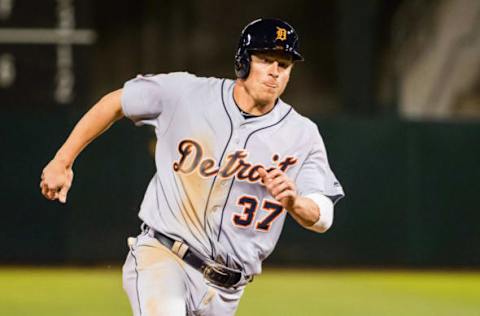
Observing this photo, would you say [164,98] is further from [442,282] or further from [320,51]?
[320,51]

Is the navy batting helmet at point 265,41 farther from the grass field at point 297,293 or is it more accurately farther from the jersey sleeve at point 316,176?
the grass field at point 297,293

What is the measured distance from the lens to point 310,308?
821cm

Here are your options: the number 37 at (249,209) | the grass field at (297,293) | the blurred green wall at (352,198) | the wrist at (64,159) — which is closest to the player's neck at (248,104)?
the number 37 at (249,209)

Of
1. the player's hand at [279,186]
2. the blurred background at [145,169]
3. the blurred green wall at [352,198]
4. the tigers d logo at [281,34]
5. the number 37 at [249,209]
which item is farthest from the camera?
the blurred green wall at [352,198]

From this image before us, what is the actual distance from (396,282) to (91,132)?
6.36 m

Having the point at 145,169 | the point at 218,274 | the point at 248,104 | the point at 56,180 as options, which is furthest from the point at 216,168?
the point at 145,169

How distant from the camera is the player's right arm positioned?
4160 millimetres

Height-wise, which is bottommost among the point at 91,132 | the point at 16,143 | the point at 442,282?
the point at 442,282

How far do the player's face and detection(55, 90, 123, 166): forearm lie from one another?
56 centimetres

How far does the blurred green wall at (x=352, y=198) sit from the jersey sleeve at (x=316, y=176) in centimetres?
611

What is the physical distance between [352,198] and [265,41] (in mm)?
6628

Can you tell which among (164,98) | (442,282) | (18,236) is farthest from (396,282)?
(164,98)

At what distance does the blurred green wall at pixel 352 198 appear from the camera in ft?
34.4

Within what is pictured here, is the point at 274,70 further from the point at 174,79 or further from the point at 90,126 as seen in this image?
the point at 90,126
